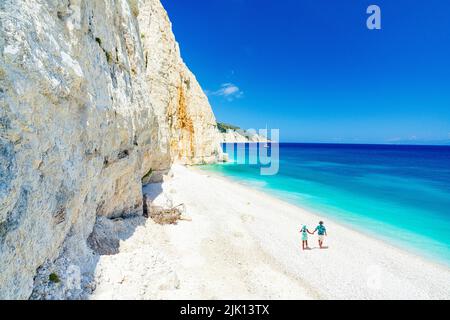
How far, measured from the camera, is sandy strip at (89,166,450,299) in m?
6.63

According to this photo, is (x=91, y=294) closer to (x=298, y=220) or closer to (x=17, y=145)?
(x=17, y=145)

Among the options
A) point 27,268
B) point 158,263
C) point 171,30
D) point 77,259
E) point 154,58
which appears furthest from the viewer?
point 171,30

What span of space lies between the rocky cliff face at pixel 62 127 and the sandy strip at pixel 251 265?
5.37 ft

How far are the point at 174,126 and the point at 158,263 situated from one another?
2974 cm

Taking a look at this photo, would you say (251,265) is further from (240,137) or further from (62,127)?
(240,137)

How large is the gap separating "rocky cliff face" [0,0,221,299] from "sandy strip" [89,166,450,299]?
1636mm

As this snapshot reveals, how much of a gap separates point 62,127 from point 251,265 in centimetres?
754

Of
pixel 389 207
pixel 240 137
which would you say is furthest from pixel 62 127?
pixel 240 137

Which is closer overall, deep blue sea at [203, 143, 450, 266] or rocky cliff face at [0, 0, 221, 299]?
rocky cliff face at [0, 0, 221, 299]

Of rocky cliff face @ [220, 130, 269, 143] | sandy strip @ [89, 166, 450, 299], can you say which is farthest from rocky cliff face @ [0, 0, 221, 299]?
rocky cliff face @ [220, 130, 269, 143]

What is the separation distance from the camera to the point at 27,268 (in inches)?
164

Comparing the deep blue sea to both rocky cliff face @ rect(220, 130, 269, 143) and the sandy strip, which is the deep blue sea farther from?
rocky cliff face @ rect(220, 130, 269, 143)

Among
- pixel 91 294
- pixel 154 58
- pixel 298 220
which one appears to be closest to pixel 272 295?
pixel 91 294

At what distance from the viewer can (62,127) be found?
5270mm
